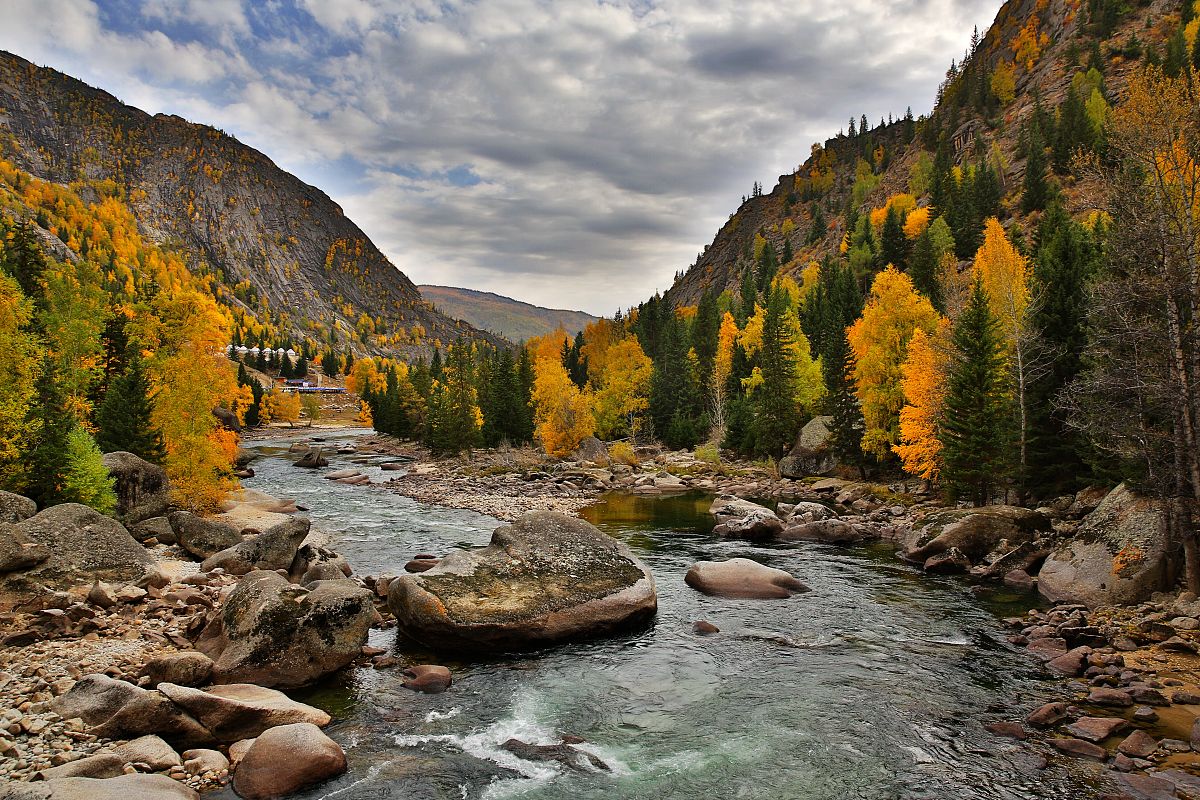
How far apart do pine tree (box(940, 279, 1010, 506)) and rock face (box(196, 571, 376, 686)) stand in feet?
95.4

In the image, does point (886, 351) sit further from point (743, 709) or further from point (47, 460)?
point (47, 460)

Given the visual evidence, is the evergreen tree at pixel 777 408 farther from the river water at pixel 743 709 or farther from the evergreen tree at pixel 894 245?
the evergreen tree at pixel 894 245

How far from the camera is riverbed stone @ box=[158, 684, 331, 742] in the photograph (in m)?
11.7

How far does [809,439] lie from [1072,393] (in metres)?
30.5

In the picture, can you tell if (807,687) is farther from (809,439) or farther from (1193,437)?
(809,439)

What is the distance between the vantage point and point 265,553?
22516mm

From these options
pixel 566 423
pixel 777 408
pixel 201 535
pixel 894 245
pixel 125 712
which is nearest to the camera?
pixel 125 712

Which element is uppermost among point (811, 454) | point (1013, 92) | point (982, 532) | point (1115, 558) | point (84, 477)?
point (1013, 92)

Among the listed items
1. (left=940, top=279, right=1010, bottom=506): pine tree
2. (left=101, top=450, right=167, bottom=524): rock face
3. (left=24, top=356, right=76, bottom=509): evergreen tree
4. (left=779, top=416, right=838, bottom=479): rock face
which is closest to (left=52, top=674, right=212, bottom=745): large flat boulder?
(left=24, top=356, right=76, bottom=509): evergreen tree

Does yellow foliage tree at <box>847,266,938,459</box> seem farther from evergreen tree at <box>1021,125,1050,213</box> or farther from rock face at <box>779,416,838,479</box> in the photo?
evergreen tree at <box>1021,125,1050,213</box>

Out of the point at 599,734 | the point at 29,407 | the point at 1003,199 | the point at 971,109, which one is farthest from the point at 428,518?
the point at 971,109

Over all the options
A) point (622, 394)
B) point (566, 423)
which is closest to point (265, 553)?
point (566, 423)

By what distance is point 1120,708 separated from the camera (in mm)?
12961

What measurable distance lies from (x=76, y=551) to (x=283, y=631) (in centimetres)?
806
